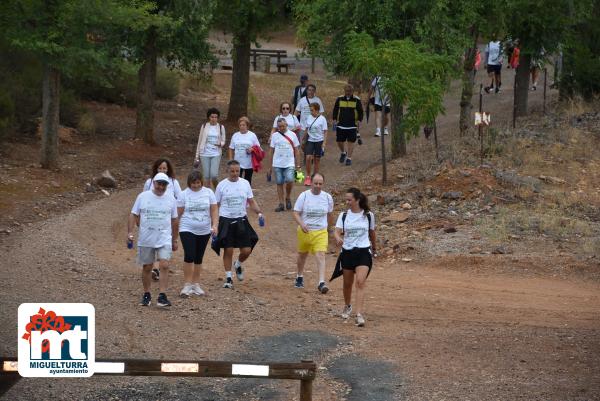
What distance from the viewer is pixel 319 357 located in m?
12.8

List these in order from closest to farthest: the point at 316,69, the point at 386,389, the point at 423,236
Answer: the point at 386,389
the point at 423,236
the point at 316,69

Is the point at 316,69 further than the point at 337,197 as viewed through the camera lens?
Yes

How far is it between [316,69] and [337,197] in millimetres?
25811

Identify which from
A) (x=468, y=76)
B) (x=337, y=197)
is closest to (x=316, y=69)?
(x=468, y=76)

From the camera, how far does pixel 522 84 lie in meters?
31.9

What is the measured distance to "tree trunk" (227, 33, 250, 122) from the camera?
3142 centimetres

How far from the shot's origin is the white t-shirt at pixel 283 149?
2030 cm

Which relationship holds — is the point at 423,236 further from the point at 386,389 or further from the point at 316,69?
the point at 316,69

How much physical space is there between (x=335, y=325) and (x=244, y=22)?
16927 mm

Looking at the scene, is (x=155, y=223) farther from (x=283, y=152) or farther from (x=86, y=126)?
(x=86, y=126)

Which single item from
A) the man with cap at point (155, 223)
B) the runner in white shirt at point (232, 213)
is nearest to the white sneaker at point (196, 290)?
the runner in white shirt at point (232, 213)

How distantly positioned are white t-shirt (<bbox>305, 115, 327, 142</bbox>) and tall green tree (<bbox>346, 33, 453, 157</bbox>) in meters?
1.20

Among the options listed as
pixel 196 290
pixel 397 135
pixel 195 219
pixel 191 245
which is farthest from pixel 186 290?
pixel 397 135

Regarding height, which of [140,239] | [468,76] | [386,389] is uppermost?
[468,76]
